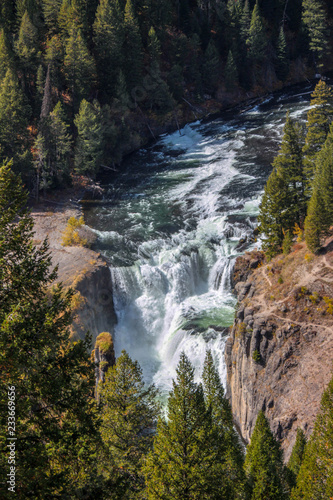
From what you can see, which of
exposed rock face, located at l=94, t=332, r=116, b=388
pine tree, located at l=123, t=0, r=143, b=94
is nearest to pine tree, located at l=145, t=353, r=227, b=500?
exposed rock face, located at l=94, t=332, r=116, b=388

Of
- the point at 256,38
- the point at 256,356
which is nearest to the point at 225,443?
the point at 256,356

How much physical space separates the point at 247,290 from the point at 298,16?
4133 inches

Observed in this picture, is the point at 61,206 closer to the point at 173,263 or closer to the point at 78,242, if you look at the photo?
the point at 78,242

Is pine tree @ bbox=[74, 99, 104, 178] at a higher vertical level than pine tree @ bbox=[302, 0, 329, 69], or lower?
lower

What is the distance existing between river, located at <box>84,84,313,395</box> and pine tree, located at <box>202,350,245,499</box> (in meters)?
13.7

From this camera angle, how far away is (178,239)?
162 feet

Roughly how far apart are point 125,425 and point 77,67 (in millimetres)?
65477

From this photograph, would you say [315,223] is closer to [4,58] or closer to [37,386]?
[37,386]

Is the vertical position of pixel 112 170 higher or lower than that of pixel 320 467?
higher

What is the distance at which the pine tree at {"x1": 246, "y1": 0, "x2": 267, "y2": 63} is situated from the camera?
99.9m

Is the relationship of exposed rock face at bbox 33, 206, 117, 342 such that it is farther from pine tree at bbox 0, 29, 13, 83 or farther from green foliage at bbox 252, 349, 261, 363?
pine tree at bbox 0, 29, 13, 83

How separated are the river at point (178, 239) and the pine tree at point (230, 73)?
82.0 ft

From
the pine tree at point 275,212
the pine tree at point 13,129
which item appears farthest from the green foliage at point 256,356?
the pine tree at point 13,129

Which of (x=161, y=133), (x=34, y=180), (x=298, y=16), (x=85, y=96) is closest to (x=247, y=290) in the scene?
(x=34, y=180)
